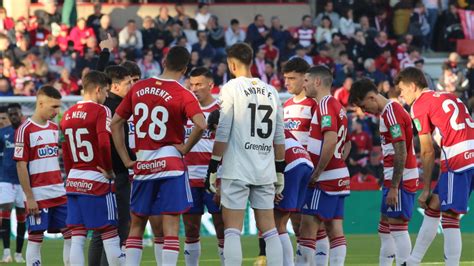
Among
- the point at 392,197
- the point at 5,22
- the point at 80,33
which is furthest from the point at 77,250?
the point at 5,22

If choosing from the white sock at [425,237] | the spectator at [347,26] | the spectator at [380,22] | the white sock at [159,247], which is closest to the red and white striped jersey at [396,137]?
the white sock at [425,237]

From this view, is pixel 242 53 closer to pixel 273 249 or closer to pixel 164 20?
pixel 273 249

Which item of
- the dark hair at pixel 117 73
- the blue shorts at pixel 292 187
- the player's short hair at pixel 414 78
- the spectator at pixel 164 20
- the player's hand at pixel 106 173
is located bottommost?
the blue shorts at pixel 292 187

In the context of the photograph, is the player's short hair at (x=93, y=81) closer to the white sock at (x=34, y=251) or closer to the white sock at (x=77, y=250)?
the white sock at (x=77, y=250)

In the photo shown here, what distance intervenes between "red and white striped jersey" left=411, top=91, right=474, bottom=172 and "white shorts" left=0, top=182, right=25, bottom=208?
7134 mm

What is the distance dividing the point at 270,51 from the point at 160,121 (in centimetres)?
1734

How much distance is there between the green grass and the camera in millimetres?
17750

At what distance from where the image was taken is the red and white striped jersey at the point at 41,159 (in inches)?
574

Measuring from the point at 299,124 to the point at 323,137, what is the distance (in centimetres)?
71

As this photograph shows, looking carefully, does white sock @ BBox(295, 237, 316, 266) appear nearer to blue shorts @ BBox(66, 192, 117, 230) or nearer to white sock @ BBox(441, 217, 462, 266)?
white sock @ BBox(441, 217, 462, 266)

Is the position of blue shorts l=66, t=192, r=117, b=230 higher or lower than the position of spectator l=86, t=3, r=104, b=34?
lower

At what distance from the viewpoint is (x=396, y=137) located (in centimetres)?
1399

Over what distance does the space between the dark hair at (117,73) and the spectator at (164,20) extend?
15.7 m

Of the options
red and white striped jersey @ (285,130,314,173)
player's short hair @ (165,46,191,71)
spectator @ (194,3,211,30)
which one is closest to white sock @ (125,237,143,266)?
player's short hair @ (165,46,191,71)
